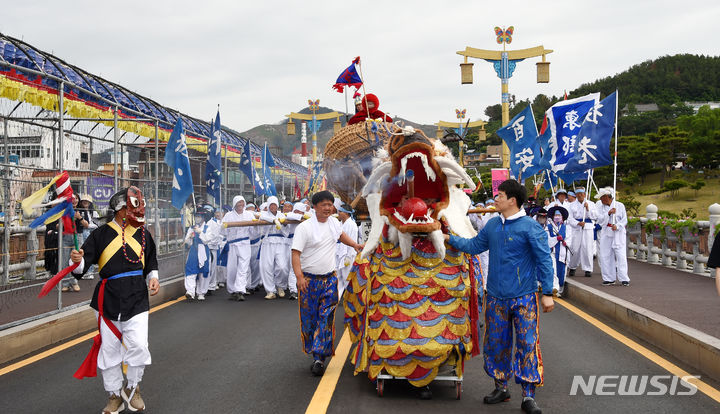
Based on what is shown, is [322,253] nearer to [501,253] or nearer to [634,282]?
→ [501,253]

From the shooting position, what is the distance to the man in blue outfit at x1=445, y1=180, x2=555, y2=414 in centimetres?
451

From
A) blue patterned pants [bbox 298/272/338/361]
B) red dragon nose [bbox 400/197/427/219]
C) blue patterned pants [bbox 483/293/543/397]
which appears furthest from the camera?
blue patterned pants [bbox 298/272/338/361]

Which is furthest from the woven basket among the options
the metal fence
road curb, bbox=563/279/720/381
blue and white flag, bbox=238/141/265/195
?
the metal fence

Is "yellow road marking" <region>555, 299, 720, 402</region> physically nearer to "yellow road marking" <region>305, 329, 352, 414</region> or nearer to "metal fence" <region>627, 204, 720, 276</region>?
Result: "yellow road marking" <region>305, 329, 352, 414</region>

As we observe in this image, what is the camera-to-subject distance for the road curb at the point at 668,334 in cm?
543

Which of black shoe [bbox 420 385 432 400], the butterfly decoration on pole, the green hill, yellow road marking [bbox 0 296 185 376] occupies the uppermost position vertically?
the green hill

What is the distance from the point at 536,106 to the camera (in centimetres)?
10656

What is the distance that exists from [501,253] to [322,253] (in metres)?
1.92

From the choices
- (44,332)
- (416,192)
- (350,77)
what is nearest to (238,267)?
(44,332)

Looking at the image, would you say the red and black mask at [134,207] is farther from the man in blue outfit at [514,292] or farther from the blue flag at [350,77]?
the blue flag at [350,77]

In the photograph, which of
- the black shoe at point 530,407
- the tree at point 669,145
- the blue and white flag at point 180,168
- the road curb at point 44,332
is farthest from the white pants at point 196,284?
the tree at point 669,145

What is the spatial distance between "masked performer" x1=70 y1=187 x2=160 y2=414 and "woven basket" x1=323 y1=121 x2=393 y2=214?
2158mm

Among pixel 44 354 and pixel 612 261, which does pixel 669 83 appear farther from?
pixel 44 354

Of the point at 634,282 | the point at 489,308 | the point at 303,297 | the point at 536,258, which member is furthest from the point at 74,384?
the point at 634,282
